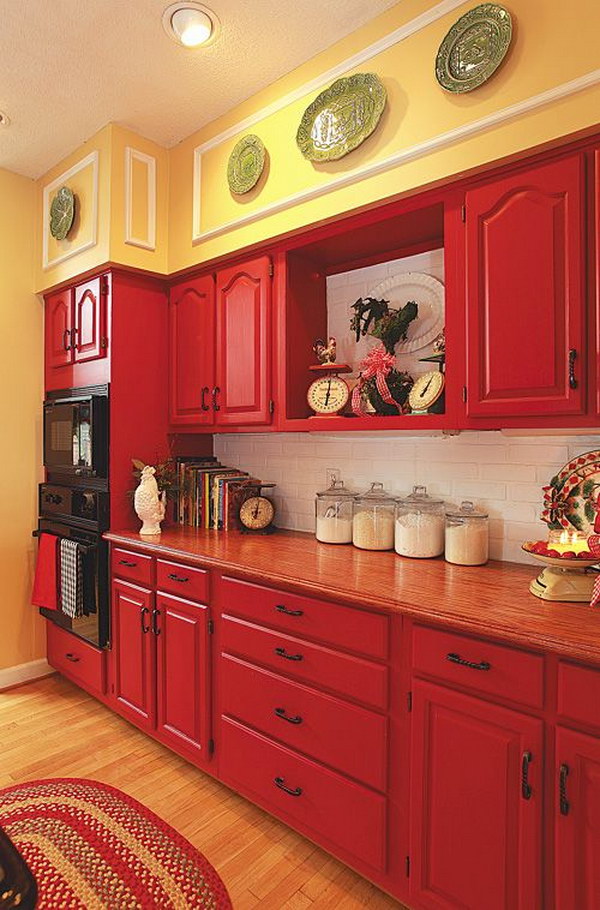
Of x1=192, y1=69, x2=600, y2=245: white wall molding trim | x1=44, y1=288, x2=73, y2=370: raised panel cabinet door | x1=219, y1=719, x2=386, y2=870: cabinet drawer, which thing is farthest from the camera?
x1=44, y1=288, x2=73, y2=370: raised panel cabinet door

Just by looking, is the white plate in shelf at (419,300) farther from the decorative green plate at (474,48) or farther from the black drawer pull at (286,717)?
the black drawer pull at (286,717)

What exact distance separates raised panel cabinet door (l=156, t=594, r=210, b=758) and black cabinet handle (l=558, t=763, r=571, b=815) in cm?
133

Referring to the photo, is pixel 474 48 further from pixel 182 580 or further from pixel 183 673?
pixel 183 673

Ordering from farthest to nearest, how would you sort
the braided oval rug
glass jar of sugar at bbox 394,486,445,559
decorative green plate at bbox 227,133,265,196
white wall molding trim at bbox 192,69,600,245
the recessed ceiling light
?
decorative green plate at bbox 227,133,265,196, glass jar of sugar at bbox 394,486,445,559, the recessed ceiling light, white wall molding trim at bbox 192,69,600,245, the braided oval rug

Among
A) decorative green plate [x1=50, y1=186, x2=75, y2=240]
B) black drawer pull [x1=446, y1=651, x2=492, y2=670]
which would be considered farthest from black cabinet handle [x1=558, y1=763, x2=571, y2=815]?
decorative green plate [x1=50, y1=186, x2=75, y2=240]

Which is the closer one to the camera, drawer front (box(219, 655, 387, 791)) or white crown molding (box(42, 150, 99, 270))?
drawer front (box(219, 655, 387, 791))


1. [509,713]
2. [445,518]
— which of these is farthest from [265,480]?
[509,713]

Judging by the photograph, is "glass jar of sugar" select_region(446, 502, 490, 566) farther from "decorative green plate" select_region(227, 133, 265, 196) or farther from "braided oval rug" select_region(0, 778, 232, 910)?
"decorative green plate" select_region(227, 133, 265, 196)

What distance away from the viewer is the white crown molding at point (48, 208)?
283cm

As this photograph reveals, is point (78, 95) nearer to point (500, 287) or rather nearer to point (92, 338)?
point (92, 338)

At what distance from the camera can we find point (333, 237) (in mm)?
2248

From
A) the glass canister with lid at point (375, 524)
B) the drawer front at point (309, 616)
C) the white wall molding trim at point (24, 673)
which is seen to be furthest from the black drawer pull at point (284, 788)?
the white wall molding trim at point (24, 673)

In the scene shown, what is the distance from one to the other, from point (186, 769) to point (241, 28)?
2.98 m

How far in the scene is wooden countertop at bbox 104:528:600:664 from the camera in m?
1.37
